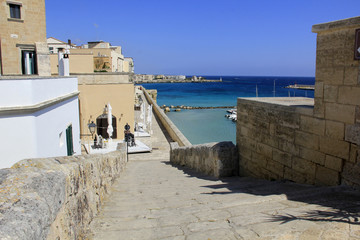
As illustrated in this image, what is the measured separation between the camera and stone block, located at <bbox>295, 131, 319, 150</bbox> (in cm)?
495

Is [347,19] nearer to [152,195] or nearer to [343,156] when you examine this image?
[343,156]

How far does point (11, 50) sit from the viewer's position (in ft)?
54.6

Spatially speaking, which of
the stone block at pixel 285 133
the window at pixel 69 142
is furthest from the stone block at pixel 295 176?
the window at pixel 69 142

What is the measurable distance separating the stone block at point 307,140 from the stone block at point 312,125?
71 mm

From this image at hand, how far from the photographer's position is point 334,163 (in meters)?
4.62

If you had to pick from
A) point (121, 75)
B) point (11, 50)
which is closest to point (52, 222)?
point (11, 50)

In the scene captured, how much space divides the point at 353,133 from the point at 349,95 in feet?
1.89

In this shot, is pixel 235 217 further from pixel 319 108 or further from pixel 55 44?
pixel 55 44

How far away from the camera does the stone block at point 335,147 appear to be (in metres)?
4.45

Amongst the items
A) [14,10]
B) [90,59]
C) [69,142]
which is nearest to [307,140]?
[69,142]

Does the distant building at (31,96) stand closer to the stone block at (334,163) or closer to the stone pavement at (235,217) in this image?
the stone pavement at (235,217)

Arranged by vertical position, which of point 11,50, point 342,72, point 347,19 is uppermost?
point 11,50

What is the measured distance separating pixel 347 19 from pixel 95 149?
13.8 meters

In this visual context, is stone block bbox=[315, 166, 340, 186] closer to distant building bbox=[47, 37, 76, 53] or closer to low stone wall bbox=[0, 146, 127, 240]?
low stone wall bbox=[0, 146, 127, 240]
